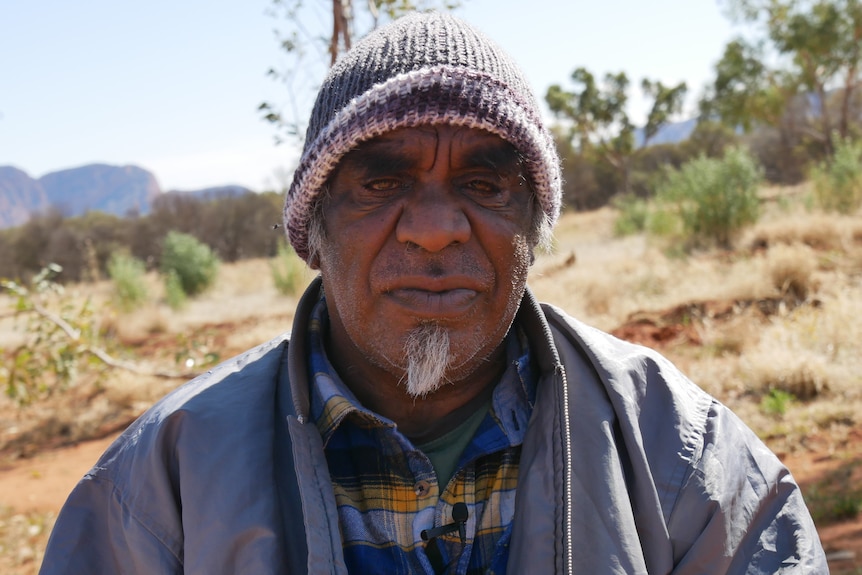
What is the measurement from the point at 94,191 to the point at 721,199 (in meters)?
31.3

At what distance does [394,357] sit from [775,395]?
179 inches

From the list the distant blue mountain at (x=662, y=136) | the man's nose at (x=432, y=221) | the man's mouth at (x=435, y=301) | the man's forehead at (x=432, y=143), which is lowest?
the man's mouth at (x=435, y=301)

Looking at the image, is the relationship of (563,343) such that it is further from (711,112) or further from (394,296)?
(711,112)

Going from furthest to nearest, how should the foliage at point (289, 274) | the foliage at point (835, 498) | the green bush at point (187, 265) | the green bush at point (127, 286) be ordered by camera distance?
1. the green bush at point (187, 265)
2. the green bush at point (127, 286)
3. the foliage at point (289, 274)
4. the foliage at point (835, 498)

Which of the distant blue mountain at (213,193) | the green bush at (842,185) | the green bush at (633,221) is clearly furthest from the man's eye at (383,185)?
the distant blue mountain at (213,193)

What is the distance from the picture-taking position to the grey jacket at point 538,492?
140 cm

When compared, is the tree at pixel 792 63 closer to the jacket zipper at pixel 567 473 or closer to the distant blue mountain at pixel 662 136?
the distant blue mountain at pixel 662 136

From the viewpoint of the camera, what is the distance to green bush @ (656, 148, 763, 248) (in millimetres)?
12289

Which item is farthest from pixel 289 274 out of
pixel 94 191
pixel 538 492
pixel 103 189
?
pixel 103 189

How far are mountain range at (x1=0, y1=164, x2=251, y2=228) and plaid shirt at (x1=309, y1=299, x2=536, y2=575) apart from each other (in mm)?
19556

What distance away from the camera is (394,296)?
5.34ft

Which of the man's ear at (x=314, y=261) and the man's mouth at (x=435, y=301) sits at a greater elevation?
the man's ear at (x=314, y=261)

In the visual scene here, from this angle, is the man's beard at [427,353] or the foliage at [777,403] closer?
the man's beard at [427,353]

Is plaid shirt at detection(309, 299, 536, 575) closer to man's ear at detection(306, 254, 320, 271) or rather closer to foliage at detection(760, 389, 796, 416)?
man's ear at detection(306, 254, 320, 271)
